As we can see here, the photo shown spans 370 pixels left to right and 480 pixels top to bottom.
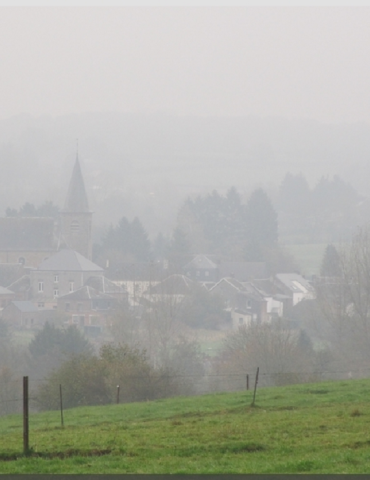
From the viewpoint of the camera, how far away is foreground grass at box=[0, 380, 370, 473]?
9.28m

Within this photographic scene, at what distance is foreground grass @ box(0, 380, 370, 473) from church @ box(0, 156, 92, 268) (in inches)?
3529

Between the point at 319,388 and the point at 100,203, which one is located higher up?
the point at 100,203

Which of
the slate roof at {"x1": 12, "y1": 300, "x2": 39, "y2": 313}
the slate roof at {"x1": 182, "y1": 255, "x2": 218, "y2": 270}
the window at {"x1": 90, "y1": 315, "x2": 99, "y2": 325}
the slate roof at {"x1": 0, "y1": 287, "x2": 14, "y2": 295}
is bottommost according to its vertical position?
the window at {"x1": 90, "y1": 315, "x2": 99, "y2": 325}

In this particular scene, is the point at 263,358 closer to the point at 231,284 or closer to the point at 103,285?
the point at 231,284

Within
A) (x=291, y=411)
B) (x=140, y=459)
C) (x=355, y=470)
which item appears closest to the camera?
(x=355, y=470)

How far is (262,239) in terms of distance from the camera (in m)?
121

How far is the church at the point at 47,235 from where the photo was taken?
349 feet

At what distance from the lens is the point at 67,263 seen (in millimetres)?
98562

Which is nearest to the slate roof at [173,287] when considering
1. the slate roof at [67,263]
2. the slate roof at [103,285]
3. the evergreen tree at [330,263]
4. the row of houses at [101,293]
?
the row of houses at [101,293]

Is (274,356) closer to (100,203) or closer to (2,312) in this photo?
(2,312)

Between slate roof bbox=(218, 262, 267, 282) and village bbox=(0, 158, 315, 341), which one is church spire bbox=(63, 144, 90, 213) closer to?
village bbox=(0, 158, 315, 341)

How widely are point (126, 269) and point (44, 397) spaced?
244 ft

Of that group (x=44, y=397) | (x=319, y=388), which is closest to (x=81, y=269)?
(x=44, y=397)

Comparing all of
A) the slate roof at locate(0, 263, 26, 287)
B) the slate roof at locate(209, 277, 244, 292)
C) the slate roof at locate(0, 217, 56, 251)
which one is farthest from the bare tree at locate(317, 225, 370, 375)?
the slate roof at locate(0, 217, 56, 251)
